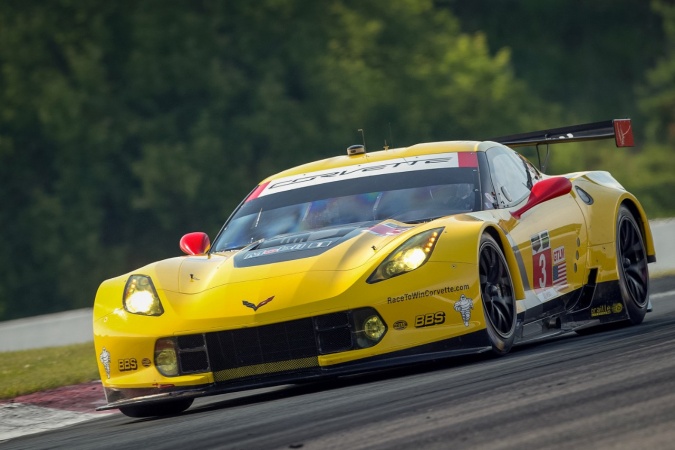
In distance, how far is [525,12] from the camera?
51.0 m

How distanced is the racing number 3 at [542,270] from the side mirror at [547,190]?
11.0 inches

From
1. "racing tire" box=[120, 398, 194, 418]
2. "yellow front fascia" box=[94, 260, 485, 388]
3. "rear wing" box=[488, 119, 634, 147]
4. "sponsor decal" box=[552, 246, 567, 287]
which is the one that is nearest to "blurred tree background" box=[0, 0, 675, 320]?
"rear wing" box=[488, 119, 634, 147]

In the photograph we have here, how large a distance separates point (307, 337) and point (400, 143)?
1053 inches

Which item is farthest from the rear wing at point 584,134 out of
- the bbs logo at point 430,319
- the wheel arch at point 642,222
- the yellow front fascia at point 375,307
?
the bbs logo at point 430,319

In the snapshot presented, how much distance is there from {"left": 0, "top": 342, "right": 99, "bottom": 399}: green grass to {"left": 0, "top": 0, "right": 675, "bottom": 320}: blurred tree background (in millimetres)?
16387

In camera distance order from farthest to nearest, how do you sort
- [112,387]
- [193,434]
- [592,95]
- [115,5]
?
[592,95]
[115,5]
[112,387]
[193,434]

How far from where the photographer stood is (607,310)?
8.66 meters

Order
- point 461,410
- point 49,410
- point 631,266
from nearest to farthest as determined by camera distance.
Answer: point 461,410
point 49,410
point 631,266

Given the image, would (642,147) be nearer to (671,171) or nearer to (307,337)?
(671,171)

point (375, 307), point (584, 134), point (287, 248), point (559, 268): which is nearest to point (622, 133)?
point (584, 134)

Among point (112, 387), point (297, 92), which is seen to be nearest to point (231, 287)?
point (112, 387)

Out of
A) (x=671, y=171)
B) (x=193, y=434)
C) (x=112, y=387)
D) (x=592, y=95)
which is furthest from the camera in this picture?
(x=592, y=95)

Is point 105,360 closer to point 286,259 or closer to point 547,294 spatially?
point 286,259

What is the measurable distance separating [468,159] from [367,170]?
2.03 feet
